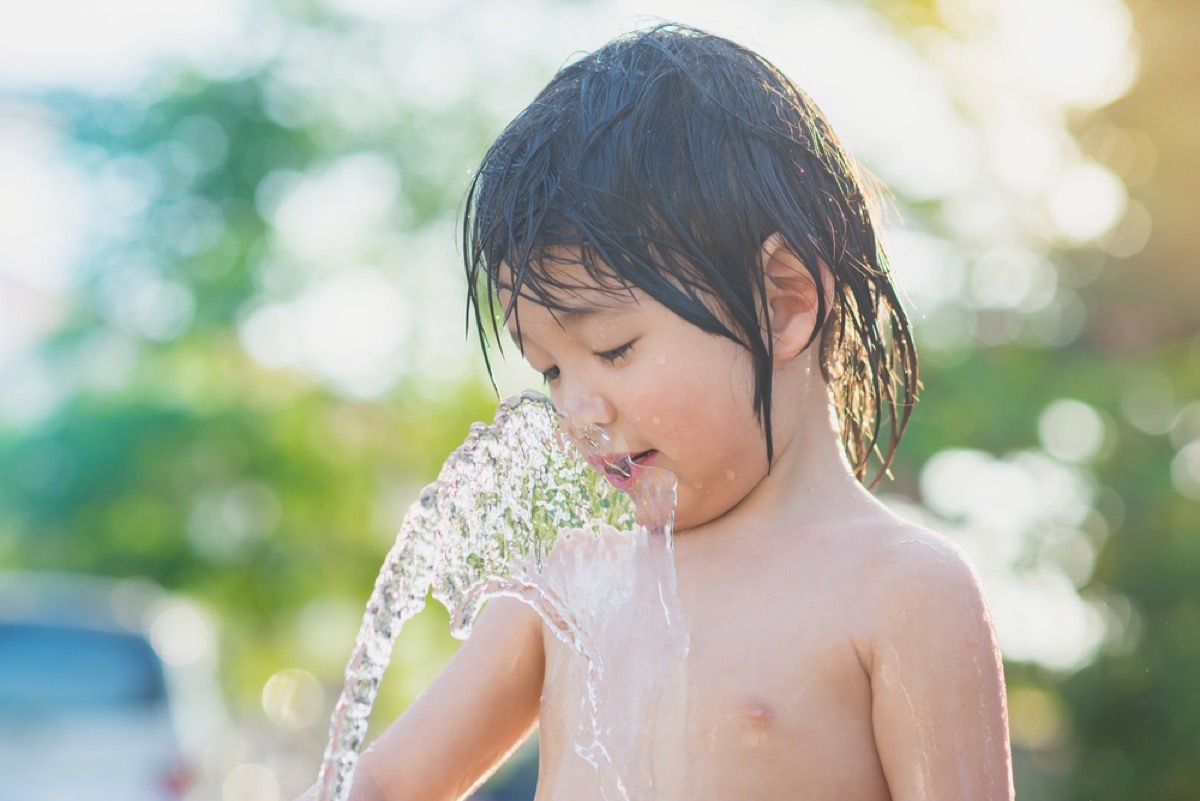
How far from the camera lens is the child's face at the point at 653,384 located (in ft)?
5.20

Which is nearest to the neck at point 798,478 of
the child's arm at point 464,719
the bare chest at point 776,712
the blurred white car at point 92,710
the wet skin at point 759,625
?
the wet skin at point 759,625

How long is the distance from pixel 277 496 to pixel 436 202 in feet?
10.8

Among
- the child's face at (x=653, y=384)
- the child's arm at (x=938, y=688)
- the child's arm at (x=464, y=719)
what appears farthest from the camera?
the child's arm at (x=464, y=719)

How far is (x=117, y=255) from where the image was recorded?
46.5ft

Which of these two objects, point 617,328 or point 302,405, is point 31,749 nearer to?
point 617,328

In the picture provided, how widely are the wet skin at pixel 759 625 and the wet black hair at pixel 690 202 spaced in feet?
0.11

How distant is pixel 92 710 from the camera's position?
6.37 m

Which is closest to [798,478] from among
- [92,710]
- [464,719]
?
[464,719]

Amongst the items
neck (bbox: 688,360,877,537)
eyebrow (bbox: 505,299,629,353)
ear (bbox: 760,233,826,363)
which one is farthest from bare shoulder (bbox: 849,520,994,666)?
eyebrow (bbox: 505,299,629,353)

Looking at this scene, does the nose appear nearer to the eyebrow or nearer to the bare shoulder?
the eyebrow

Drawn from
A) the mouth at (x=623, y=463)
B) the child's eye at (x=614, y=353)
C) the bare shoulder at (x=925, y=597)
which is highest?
the child's eye at (x=614, y=353)

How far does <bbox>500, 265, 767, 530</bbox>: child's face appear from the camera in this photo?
158 centimetres

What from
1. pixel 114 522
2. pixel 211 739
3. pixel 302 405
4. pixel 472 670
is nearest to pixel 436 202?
pixel 302 405

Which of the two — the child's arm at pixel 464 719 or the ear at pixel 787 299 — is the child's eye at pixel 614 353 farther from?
the child's arm at pixel 464 719
